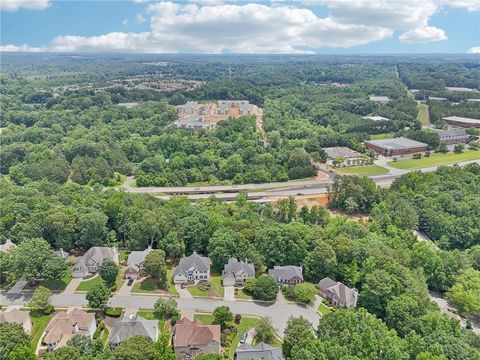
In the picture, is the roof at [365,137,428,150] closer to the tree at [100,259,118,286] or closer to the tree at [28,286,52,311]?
the tree at [100,259,118,286]

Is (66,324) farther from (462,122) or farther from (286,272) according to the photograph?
(462,122)

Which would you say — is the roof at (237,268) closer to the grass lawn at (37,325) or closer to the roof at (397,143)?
the grass lawn at (37,325)

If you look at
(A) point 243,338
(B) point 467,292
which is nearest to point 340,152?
(B) point 467,292

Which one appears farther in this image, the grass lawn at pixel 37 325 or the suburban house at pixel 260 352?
the grass lawn at pixel 37 325

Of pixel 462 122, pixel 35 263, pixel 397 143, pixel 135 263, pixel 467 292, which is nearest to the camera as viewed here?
pixel 467 292

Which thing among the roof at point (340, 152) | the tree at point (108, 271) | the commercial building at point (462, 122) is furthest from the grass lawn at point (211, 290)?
the commercial building at point (462, 122)

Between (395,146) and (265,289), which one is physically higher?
(395,146)
